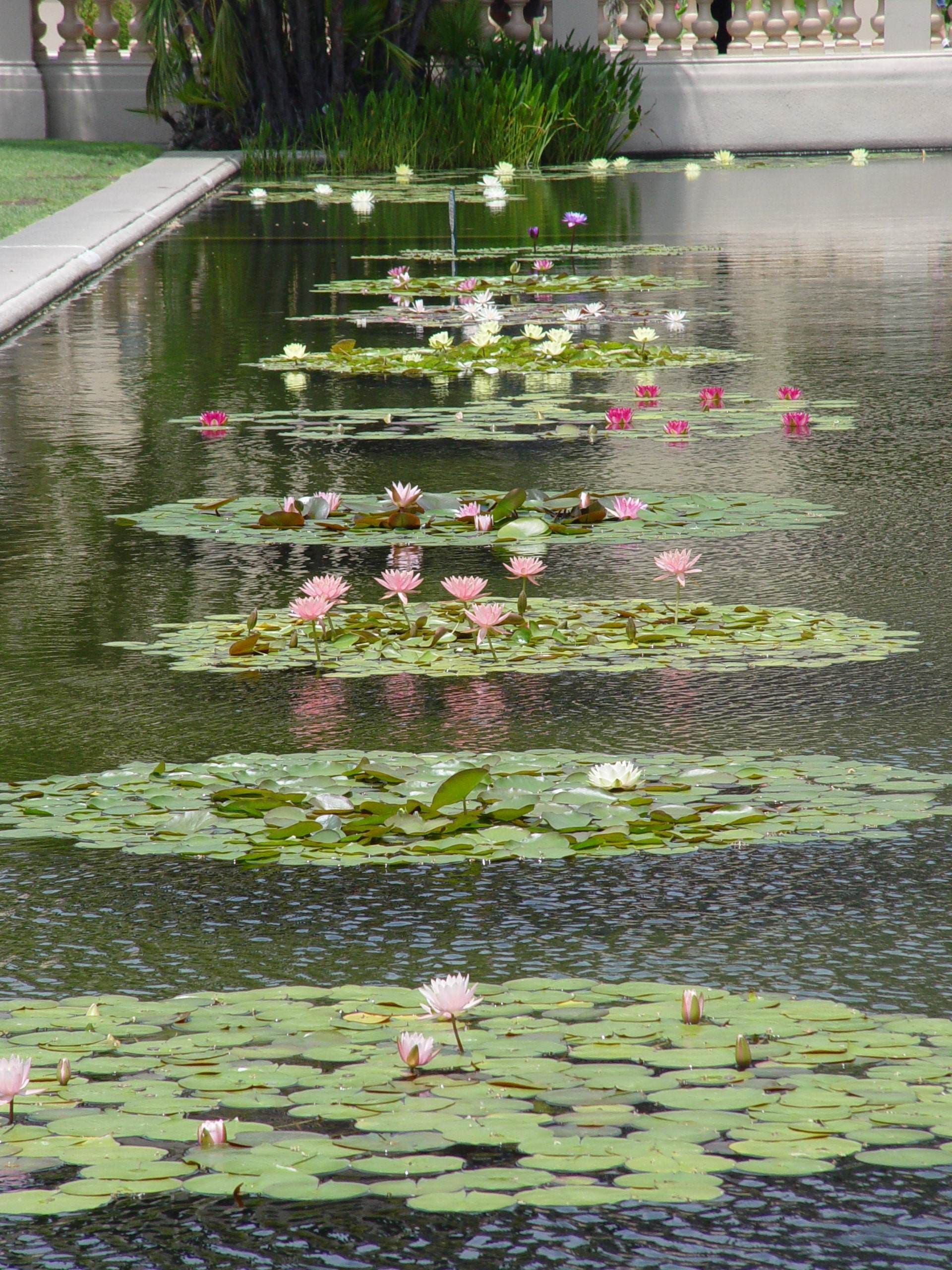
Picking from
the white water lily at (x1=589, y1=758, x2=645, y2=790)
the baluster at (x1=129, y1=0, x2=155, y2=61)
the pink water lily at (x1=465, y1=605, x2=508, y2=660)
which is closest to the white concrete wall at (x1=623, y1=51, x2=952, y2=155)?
the baluster at (x1=129, y1=0, x2=155, y2=61)

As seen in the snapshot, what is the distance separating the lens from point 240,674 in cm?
362

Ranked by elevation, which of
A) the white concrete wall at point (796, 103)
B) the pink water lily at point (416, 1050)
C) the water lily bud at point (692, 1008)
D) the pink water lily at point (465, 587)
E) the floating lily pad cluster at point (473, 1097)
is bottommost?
the floating lily pad cluster at point (473, 1097)

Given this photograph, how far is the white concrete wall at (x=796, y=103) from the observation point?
2278cm

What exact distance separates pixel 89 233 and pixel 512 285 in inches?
110

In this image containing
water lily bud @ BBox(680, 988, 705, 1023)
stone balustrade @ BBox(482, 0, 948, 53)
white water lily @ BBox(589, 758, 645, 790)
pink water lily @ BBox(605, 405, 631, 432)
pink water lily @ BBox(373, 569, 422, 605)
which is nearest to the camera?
water lily bud @ BBox(680, 988, 705, 1023)

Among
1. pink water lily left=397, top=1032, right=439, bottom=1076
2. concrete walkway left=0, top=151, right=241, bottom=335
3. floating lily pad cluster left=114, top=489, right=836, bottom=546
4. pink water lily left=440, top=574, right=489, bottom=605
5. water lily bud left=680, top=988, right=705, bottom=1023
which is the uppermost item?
concrete walkway left=0, top=151, right=241, bottom=335

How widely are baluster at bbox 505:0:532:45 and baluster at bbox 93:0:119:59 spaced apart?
4.39 m

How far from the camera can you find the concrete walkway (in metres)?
9.22

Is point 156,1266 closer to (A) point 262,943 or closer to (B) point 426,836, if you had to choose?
(A) point 262,943

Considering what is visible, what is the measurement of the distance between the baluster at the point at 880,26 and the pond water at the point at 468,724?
53.8 feet

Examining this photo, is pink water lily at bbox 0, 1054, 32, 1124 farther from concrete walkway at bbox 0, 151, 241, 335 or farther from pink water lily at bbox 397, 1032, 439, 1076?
concrete walkway at bbox 0, 151, 241, 335

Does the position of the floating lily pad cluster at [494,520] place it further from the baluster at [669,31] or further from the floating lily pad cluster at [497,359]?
the baluster at [669,31]

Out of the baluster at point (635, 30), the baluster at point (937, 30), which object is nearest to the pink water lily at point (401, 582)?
the baluster at point (635, 30)

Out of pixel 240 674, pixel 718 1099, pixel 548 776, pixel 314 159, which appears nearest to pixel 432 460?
pixel 240 674
